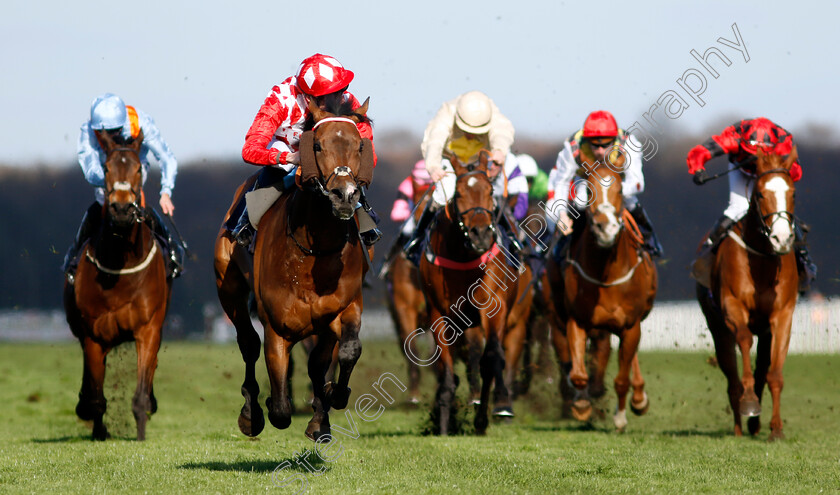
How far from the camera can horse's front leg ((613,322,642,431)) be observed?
940 cm

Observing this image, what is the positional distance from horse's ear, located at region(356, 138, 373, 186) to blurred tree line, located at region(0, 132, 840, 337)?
13.5 meters

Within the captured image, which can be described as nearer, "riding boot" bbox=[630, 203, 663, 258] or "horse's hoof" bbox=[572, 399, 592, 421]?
"horse's hoof" bbox=[572, 399, 592, 421]

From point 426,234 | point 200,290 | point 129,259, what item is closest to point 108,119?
point 129,259

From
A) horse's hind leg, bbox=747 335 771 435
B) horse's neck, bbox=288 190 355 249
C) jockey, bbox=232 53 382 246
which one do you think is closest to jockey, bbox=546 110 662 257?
horse's hind leg, bbox=747 335 771 435

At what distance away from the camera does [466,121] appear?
9.96 metres

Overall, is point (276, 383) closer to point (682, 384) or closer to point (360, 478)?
point (360, 478)

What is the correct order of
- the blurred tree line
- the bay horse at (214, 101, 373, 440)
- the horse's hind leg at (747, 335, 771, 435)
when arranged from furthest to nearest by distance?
the blurred tree line, the horse's hind leg at (747, 335, 771, 435), the bay horse at (214, 101, 373, 440)

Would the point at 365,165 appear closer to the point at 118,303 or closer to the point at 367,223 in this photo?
the point at 367,223

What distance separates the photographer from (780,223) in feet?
27.7

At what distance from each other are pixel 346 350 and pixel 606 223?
11.0 ft

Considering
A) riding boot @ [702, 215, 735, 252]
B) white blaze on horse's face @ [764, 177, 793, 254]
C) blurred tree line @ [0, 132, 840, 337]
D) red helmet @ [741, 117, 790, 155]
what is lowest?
blurred tree line @ [0, 132, 840, 337]

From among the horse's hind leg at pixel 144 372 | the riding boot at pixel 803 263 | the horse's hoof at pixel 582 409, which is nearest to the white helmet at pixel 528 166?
the riding boot at pixel 803 263

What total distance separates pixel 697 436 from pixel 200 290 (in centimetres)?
2138

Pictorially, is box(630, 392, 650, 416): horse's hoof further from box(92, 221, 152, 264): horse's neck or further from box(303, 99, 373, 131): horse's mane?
box(303, 99, 373, 131): horse's mane
